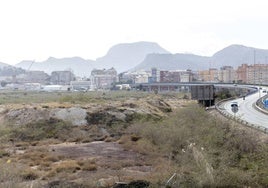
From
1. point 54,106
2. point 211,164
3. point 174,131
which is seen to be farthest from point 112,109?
point 211,164

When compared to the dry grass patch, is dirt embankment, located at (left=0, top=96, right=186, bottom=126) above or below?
above

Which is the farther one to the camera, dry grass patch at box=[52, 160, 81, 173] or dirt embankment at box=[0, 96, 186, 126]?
dirt embankment at box=[0, 96, 186, 126]

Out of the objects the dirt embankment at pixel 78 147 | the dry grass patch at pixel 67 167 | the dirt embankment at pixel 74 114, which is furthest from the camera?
the dirt embankment at pixel 74 114

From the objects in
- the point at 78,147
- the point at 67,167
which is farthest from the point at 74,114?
the point at 67,167

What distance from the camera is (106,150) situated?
3838 centimetres

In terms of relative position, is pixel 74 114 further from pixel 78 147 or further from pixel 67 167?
pixel 67 167

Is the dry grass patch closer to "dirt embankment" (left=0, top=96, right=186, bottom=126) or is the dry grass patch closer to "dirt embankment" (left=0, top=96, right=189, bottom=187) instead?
"dirt embankment" (left=0, top=96, right=189, bottom=187)

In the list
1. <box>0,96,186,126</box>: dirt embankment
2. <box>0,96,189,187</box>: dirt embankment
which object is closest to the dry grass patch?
<box>0,96,189,187</box>: dirt embankment

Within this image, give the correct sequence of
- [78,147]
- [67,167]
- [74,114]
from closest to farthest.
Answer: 1. [67,167]
2. [78,147]
3. [74,114]

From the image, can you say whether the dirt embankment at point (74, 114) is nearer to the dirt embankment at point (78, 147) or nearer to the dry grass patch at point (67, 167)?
the dirt embankment at point (78, 147)

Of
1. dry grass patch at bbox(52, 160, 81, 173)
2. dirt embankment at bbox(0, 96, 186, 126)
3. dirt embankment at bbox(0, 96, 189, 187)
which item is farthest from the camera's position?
dirt embankment at bbox(0, 96, 186, 126)

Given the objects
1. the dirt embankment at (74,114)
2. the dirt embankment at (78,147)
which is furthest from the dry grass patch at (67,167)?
the dirt embankment at (74,114)

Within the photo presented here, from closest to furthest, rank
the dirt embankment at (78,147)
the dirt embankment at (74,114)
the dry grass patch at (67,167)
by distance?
the dirt embankment at (78,147)
the dry grass patch at (67,167)
the dirt embankment at (74,114)

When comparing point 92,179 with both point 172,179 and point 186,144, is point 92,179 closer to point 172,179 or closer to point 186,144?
point 172,179
